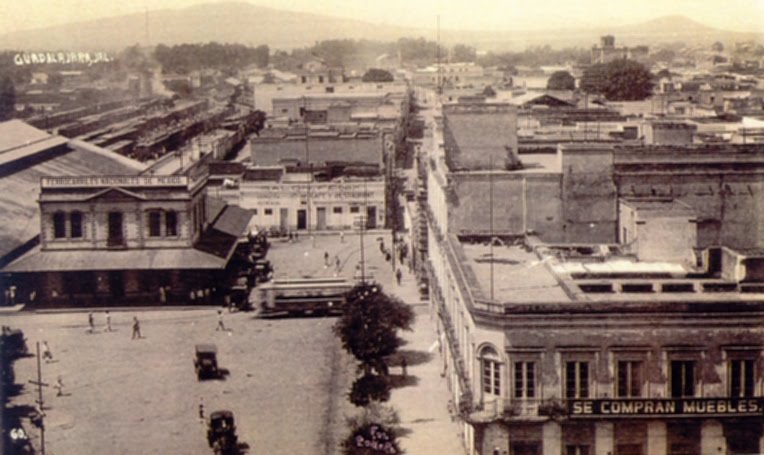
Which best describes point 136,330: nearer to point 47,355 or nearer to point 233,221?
point 47,355

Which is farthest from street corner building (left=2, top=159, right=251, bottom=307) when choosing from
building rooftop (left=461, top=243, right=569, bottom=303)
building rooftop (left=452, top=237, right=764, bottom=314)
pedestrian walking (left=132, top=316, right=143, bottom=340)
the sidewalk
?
building rooftop (left=452, top=237, right=764, bottom=314)

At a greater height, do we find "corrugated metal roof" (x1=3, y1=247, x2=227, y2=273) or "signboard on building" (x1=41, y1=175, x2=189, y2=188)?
"signboard on building" (x1=41, y1=175, x2=189, y2=188)

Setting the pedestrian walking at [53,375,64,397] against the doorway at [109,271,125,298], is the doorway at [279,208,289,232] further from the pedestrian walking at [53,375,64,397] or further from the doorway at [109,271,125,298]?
the pedestrian walking at [53,375,64,397]

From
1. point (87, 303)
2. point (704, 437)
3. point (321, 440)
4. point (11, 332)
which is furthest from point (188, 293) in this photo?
point (704, 437)

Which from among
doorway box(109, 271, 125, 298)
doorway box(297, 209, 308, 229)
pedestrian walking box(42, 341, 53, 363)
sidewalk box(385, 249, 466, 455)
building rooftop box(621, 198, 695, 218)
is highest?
building rooftop box(621, 198, 695, 218)

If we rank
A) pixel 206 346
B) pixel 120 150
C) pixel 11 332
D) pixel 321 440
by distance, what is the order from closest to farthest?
1. pixel 321 440
2. pixel 206 346
3. pixel 11 332
4. pixel 120 150

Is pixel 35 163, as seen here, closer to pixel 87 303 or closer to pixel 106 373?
pixel 87 303

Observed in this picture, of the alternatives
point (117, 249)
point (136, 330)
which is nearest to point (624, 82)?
point (117, 249)
